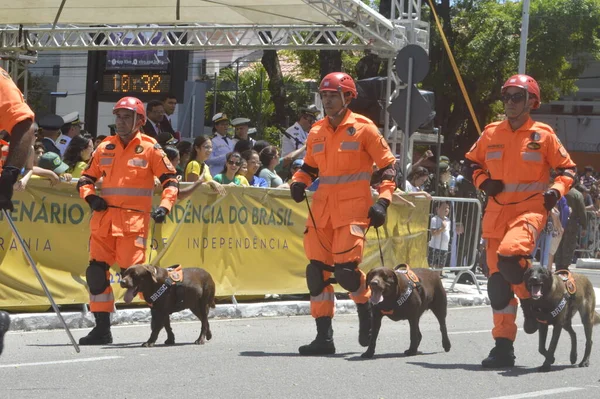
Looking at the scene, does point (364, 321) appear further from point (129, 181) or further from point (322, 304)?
point (129, 181)

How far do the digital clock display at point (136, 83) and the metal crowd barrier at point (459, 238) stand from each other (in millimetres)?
6624

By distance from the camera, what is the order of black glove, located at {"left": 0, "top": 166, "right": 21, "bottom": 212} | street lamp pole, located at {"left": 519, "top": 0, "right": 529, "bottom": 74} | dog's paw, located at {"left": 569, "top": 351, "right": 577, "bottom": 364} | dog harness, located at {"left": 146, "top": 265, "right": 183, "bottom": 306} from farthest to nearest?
street lamp pole, located at {"left": 519, "top": 0, "right": 529, "bottom": 74}
dog harness, located at {"left": 146, "top": 265, "right": 183, "bottom": 306}
dog's paw, located at {"left": 569, "top": 351, "right": 577, "bottom": 364}
black glove, located at {"left": 0, "top": 166, "right": 21, "bottom": 212}

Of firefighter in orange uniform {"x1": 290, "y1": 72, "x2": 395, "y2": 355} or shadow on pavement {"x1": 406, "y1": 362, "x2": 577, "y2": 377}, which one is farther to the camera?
firefighter in orange uniform {"x1": 290, "y1": 72, "x2": 395, "y2": 355}

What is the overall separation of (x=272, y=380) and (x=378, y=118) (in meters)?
9.63

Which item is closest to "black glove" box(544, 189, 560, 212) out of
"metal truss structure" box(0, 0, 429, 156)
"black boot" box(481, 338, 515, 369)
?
"black boot" box(481, 338, 515, 369)

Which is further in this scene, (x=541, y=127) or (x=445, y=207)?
(x=445, y=207)

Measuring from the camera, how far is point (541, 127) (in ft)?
27.0

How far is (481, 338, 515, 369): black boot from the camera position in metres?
8.07

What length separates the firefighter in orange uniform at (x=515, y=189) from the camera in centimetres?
806

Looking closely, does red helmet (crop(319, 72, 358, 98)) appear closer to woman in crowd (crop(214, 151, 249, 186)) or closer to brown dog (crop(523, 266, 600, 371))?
brown dog (crop(523, 266, 600, 371))

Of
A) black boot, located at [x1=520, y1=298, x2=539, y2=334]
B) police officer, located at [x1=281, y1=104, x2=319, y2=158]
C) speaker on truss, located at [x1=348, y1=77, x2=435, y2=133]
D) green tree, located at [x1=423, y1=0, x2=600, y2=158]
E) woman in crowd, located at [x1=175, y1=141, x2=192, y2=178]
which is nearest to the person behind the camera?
black boot, located at [x1=520, y1=298, x2=539, y2=334]

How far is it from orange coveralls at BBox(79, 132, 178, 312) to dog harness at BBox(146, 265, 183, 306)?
10.8 inches

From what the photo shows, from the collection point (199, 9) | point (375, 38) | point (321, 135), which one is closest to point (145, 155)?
point (321, 135)

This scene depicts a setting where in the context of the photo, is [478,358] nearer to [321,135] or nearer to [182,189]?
[321,135]
